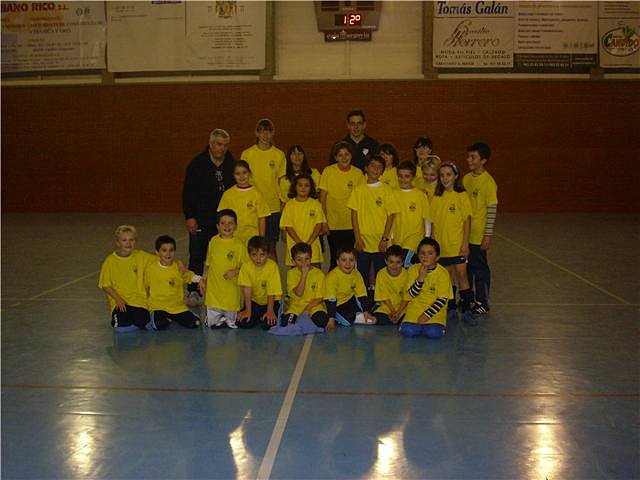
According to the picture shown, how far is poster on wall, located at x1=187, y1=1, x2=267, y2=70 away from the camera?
15.3 metres

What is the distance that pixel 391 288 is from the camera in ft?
21.1

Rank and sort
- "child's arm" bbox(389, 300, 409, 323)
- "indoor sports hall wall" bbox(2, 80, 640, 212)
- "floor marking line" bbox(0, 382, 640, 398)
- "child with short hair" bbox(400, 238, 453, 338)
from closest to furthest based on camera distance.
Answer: "floor marking line" bbox(0, 382, 640, 398)
"child with short hair" bbox(400, 238, 453, 338)
"child's arm" bbox(389, 300, 409, 323)
"indoor sports hall wall" bbox(2, 80, 640, 212)

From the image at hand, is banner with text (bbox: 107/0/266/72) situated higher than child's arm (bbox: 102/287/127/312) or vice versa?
banner with text (bbox: 107/0/266/72)

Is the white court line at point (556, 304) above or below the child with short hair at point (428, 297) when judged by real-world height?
below

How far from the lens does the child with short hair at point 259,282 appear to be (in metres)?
6.30

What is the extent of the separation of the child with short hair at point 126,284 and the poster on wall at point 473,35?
1036 cm

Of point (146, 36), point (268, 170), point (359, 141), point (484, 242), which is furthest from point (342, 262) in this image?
point (146, 36)

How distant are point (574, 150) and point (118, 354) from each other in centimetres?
1249

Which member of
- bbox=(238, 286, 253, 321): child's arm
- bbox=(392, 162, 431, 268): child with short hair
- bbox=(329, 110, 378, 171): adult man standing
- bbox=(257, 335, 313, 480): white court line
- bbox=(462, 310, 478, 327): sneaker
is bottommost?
bbox=(257, 335, 313, 480): white court line

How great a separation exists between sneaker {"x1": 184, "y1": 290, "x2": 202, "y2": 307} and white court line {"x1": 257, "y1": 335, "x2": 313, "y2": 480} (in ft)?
6.55

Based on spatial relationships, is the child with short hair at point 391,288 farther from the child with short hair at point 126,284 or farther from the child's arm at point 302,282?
the child with short hair at point 126,284

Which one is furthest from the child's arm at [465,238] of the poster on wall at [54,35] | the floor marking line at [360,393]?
the poster on wall at [54,35]

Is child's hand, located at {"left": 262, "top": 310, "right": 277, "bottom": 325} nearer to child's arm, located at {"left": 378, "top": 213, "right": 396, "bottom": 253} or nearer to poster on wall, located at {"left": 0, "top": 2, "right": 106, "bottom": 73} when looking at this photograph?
child's arm, located at {"left": 378, "top": 213, "right": 396, "bottom": 253}

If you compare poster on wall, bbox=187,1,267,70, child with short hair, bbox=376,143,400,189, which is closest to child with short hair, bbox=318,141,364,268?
child with short hair, bbox=376,143,400,189
